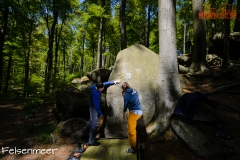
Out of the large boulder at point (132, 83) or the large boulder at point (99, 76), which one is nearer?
the large boulder at point (132, 83)

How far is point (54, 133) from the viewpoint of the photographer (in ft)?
22.6

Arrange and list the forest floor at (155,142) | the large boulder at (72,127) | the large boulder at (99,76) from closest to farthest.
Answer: the forest floor at (155,142)
the large boulder at (72,127)
the large boulder at (99,76)

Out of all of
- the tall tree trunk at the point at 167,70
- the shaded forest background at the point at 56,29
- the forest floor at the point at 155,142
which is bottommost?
the forest floor at the point at 155,142

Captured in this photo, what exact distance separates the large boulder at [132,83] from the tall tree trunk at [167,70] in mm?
604

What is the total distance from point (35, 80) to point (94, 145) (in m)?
10.6

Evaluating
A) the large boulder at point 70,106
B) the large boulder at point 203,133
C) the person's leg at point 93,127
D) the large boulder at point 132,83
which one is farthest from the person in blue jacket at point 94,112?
the large boulder at point 203,133

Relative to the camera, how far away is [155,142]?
4.92 m

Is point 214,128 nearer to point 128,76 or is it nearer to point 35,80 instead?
point 128,76

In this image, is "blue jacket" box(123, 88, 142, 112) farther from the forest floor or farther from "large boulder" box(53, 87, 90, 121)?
"large boulder" box(53, 87, 90, 121)

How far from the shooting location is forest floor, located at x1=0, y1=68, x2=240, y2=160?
4.54 meters

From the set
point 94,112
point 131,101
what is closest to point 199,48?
point 131,101

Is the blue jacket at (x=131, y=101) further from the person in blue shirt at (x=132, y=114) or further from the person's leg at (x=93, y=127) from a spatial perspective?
the person's leg at (x=93, y=127)

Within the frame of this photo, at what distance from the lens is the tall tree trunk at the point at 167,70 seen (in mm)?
5367

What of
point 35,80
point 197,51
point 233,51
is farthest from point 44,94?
point 233,51
